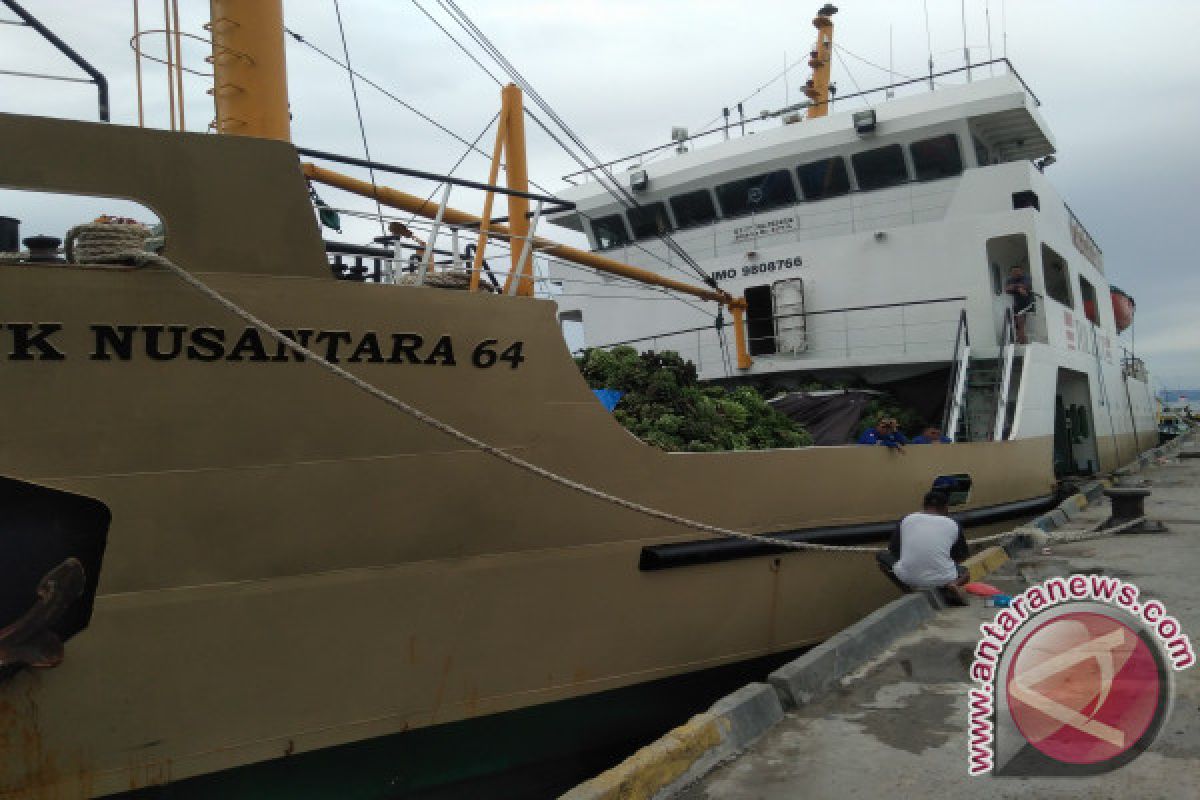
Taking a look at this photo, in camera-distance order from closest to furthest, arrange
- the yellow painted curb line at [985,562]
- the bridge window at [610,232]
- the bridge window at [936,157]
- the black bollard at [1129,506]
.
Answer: the yellow painted curb line at [985,562], the black bollard at [1129,506], the bridge window at [936,157], the bridge window at [610,232]

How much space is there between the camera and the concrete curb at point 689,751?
10.9ft

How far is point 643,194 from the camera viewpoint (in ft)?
41.1

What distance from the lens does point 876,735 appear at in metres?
3.92

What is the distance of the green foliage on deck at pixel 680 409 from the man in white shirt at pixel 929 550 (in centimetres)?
159

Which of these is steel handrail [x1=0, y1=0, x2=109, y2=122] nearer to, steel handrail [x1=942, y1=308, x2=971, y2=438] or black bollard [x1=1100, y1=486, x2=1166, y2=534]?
steel handrail [x1=942, y1=308, x2=971, y2=438]

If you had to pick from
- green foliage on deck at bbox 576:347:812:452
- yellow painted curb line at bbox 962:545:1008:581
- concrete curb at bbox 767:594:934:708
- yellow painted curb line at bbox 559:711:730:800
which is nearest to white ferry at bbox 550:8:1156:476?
yellow painted curb line at bbox 962:545:1008:581

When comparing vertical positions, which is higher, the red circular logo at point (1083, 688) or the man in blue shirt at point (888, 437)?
the man in blue shirt at point (888, 437)

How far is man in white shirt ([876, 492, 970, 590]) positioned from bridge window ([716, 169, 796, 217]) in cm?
642

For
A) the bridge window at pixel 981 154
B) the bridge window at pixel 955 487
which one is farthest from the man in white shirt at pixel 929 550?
the bridge window at pixel 981 154

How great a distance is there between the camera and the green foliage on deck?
701 cm

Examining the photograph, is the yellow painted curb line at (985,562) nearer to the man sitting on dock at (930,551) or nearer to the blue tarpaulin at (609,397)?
the man sitting on dock at (930,551)

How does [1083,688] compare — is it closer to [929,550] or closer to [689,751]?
[689,751]

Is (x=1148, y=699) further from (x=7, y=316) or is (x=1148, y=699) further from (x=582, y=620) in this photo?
(x=7, y=316)

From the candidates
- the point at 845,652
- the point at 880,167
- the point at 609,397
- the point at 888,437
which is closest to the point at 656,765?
the point at 845,652
